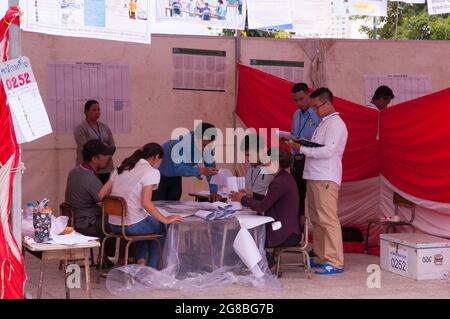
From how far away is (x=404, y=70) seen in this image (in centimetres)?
923

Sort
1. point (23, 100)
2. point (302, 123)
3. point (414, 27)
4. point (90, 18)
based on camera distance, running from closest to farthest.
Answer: point (23, 100) < point (90, 18) < point (302, 123) < point (414, 27)

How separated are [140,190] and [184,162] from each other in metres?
0.98

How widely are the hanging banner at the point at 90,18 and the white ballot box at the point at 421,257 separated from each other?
2.75 meters

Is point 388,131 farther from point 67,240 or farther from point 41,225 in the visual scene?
point 41,225

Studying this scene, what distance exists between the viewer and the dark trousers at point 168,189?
23.5 feet

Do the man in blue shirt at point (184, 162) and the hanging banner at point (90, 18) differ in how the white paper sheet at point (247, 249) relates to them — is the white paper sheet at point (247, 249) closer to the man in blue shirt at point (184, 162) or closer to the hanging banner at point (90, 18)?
the man in blue shirt at point (184, 162)

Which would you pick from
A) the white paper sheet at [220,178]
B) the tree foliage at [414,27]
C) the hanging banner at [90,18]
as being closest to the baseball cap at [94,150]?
the white paper sheet at [220,178]

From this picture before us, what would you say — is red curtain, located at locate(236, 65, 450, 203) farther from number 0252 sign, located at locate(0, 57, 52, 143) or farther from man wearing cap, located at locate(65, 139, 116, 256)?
number 0252 sign, located at locate(0, 57, 52, 143)

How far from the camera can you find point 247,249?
6109 mm

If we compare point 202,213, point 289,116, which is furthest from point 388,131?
point 202,213

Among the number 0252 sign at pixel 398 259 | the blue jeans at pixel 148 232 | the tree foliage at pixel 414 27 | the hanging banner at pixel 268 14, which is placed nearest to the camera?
the blue jeans at pixel 148 232

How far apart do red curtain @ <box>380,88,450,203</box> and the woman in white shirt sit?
253 centimetres
